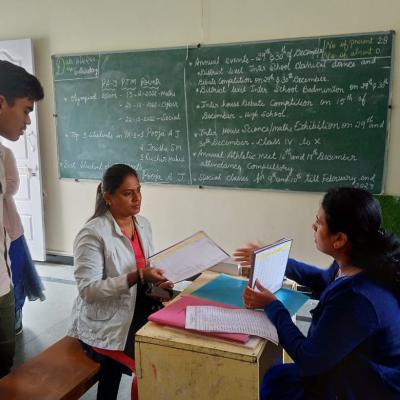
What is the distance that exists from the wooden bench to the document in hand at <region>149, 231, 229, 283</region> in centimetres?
51

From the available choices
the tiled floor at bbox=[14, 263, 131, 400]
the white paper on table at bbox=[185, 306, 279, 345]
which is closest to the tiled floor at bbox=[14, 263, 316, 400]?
the tiled floor at bbox=[14, 263, 131, 400]

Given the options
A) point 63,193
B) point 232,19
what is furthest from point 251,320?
point 63,193

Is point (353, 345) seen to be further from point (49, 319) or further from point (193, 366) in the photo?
point (49, 319)

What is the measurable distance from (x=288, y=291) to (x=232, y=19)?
2406 millimetres

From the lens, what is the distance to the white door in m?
4.00

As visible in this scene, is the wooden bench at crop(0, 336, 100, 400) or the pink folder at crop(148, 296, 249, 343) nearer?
the pink folder at crop(148, 296, 249, 343)

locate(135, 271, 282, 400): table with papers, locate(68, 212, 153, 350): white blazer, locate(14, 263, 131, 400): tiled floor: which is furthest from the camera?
locate(14, 263, 131, 400): tiled floor

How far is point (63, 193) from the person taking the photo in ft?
13.8

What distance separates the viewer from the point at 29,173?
413cm

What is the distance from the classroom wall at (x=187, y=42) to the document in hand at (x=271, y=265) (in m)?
1.82

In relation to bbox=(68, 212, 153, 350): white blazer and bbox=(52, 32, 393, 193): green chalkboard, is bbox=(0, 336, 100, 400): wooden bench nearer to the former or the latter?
bbox=(68, 212, 153, 350): white blazer

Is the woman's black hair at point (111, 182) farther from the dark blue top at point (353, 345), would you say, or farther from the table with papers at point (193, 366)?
the dark blue top at point (353, 345)

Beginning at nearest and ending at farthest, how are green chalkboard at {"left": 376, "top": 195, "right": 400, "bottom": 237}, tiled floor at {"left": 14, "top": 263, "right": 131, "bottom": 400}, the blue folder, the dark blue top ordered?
the dark blue top
the blue folder
tiled floor at {"left": 14, "top": 263, "right": 131, "bottom": 400}
green chalkboard at {"left": 376, "top": 195, "right": 400, "bottom": 237}

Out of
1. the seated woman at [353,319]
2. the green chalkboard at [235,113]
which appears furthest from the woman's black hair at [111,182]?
the green chalkboard at [235,113]
